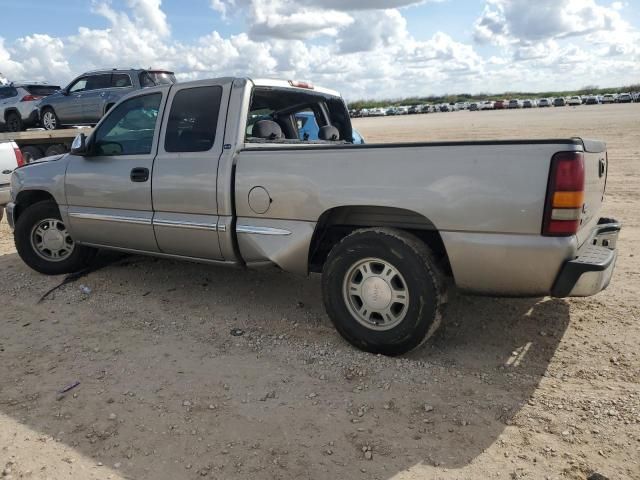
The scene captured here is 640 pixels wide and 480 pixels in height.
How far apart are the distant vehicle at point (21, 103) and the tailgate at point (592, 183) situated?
49.0 feet

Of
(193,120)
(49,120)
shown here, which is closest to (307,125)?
(193,120)

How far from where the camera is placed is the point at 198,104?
174 inches

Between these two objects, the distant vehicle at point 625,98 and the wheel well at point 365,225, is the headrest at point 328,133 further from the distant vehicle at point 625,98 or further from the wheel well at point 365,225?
the distant vehicle at point 625,98

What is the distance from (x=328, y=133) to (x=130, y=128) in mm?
1880

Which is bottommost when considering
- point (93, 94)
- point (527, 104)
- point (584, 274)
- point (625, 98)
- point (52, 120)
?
point (527, 104)

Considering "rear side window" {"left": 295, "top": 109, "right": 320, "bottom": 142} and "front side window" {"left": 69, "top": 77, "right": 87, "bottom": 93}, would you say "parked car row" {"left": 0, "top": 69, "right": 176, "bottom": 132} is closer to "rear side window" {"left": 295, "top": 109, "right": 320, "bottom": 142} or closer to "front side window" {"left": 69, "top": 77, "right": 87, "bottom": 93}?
"front side window" {"left": 69, "top": 77, "right": 87, "bottom": 93}

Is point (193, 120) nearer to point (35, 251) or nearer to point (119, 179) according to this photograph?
point (119, 179)

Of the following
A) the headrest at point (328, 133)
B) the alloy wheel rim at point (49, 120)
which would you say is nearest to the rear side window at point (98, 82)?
the alloy wheel rim at point (49, 120)

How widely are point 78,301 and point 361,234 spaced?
9.57 ft

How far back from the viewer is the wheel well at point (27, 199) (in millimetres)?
5594

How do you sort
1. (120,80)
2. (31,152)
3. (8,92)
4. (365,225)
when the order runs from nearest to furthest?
(365,225), (31,152), (120,80), (8,92)

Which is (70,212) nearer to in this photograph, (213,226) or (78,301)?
(78,301)

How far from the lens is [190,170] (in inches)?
169

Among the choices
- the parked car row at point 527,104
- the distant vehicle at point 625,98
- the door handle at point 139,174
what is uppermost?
the door handle at point 139,174
